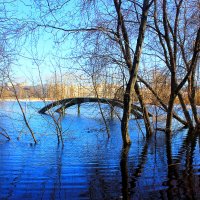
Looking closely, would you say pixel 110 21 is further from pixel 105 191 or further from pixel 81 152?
pixel 105 191

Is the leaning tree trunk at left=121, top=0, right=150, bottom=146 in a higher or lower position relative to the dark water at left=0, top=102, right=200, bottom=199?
higher

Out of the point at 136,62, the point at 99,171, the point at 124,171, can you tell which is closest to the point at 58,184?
the point at 99,171

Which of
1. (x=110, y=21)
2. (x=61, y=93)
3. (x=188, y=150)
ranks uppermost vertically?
(x=110, y=21)

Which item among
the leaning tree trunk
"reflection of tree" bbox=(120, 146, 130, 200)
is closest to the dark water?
"reflection of tree" bbox=(120, 146, 130, 200)

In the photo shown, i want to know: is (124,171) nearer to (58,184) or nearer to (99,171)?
(99,171)

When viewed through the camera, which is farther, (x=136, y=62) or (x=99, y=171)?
(x=136, y=62)

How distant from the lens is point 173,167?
28.0ft

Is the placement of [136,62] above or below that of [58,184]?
above

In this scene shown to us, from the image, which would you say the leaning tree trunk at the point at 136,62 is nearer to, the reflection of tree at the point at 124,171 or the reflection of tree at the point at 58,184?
the reflection of tree at the point at 124,171

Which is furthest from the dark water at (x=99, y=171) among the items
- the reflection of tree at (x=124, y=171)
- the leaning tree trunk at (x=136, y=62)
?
the leaning tree trunk at (x=136, y=62)

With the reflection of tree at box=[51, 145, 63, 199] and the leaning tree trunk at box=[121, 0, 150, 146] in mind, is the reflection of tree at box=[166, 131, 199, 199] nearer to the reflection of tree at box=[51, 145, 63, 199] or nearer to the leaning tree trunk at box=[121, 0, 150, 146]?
the reflection of tree at box=[51, 145, 63, 199]

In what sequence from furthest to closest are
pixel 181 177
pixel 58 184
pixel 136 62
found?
pixel 136 62
pixel 181 177
pixel 58 184

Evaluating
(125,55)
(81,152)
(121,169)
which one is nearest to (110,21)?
(125,55)

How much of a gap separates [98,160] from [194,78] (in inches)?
420
